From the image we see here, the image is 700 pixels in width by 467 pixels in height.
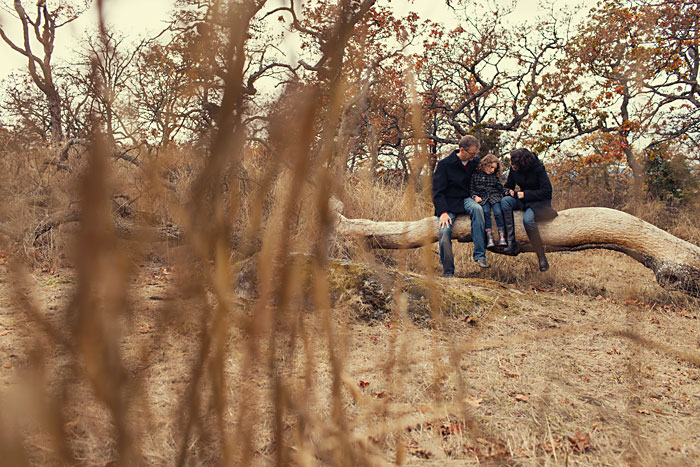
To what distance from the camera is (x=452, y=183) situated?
542 centimetres

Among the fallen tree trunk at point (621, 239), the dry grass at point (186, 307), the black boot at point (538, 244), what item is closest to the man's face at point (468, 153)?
the fallen tree trunk at point (621, 239)

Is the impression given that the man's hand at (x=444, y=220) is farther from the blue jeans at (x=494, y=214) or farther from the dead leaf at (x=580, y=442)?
the dead leaf at (x=580, y=442)

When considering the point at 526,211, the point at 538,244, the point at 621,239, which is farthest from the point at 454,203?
the point at 621,239

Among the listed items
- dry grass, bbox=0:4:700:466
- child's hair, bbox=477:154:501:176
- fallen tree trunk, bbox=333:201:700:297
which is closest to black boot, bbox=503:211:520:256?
fallen tree trunk, bbox=333:201:700:297

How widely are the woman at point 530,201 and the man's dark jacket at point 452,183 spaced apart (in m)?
0.45

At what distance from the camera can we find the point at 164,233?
1.48ft

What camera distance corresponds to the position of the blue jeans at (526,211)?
5.19 m

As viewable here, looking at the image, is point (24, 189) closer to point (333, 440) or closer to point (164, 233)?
point (164, 233)

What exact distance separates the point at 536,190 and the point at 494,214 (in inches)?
20.3

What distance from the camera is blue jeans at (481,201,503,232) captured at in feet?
17.3

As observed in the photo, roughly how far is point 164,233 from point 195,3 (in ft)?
0.68

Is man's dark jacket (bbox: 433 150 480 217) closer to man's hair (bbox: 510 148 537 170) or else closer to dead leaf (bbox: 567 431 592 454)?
man's hair (bbox: 510 148 537 170)

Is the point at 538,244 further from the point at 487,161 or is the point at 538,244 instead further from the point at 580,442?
the point at 580,442

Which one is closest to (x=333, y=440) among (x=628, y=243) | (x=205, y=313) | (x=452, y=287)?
(x=205, y=313)
